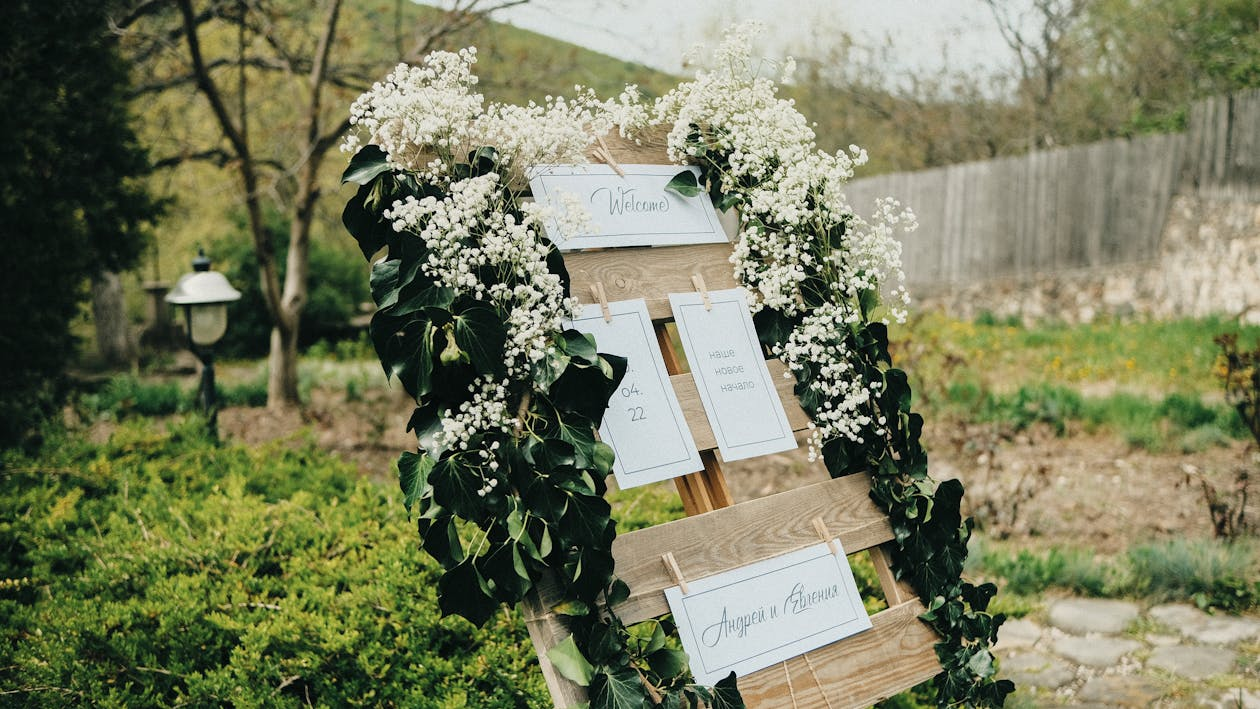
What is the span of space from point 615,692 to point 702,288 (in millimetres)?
898

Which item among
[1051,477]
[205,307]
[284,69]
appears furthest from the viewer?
[284,69]

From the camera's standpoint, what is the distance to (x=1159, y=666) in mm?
3271

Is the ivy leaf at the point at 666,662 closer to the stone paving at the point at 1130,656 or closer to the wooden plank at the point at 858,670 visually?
the wooden plank at the point at 858,670

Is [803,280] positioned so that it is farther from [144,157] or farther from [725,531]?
[144,157]

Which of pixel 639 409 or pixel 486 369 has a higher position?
pixel 486 369

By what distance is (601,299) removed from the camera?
175cm

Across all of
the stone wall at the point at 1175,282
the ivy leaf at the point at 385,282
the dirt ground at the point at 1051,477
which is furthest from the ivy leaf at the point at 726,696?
the stone wall at the point at 1175,282

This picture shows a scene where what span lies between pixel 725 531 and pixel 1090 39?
1500 cm

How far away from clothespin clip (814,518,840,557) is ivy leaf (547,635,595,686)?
0.66m

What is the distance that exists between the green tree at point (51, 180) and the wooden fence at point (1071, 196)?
914 centimetres

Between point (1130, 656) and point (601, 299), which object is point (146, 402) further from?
point (1130, 656)

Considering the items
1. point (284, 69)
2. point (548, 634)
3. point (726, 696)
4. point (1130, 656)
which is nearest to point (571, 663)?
point (548, 634)

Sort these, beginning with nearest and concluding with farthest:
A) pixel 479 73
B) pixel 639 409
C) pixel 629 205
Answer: pixel 639 409 < pixel 629 205 < pixel 479 73

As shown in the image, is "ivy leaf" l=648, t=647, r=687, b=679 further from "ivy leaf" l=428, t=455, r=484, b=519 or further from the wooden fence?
the wooden fence
